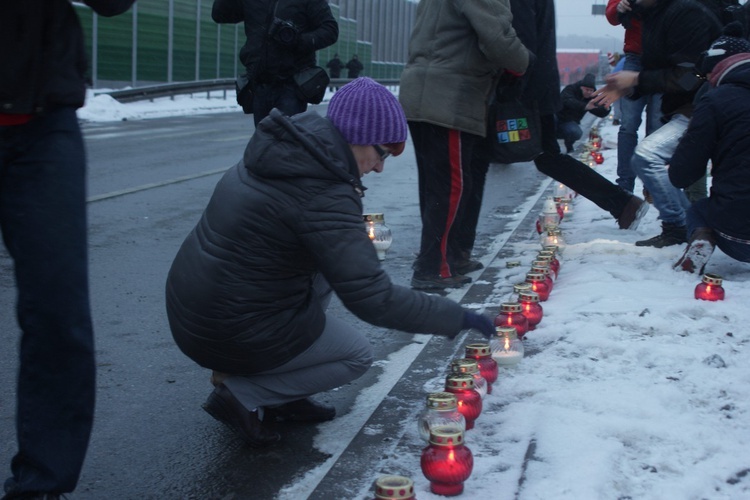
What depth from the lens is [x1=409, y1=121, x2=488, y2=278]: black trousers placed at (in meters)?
5.92

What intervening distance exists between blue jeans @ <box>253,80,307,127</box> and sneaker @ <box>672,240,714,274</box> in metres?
2.74

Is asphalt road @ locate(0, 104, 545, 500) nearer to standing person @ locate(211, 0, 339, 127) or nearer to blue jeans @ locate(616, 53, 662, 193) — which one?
blue jeans @ locate(616, 53, 662, 193)

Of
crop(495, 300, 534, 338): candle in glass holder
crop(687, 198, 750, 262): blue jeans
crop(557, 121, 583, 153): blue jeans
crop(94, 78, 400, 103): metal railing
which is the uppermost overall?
crop(557, 121, 583, 153): blue jeans

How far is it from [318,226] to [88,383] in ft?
2.90

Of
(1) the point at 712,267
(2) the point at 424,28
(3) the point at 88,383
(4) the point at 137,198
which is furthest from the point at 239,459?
(4) the point at 137,198

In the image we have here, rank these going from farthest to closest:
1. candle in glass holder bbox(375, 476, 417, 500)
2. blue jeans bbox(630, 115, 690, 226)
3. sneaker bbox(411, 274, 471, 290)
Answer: blue jeans bbox(630, 115, 690, 226), sneaker bbox(411, 274, 471, 290), candle in glass holder bbox(375, 476, 417, 500)

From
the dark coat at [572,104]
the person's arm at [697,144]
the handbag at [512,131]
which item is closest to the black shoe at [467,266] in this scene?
the handbag at [512,131]

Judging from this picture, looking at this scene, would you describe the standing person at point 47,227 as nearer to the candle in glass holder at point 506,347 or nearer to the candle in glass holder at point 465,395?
the candle in glass holder at point 465,395

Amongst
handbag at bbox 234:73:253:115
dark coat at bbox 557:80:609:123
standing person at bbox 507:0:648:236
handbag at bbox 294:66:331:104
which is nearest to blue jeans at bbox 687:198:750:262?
standing person at bbox 507:0:648:236

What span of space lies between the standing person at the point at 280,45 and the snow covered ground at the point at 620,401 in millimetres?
2099

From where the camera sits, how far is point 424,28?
5.99 metres

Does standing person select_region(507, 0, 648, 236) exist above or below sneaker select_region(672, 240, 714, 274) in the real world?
above

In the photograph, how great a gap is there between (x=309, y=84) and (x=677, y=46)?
2.53 meters

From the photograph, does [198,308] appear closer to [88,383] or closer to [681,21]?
[88,383]
